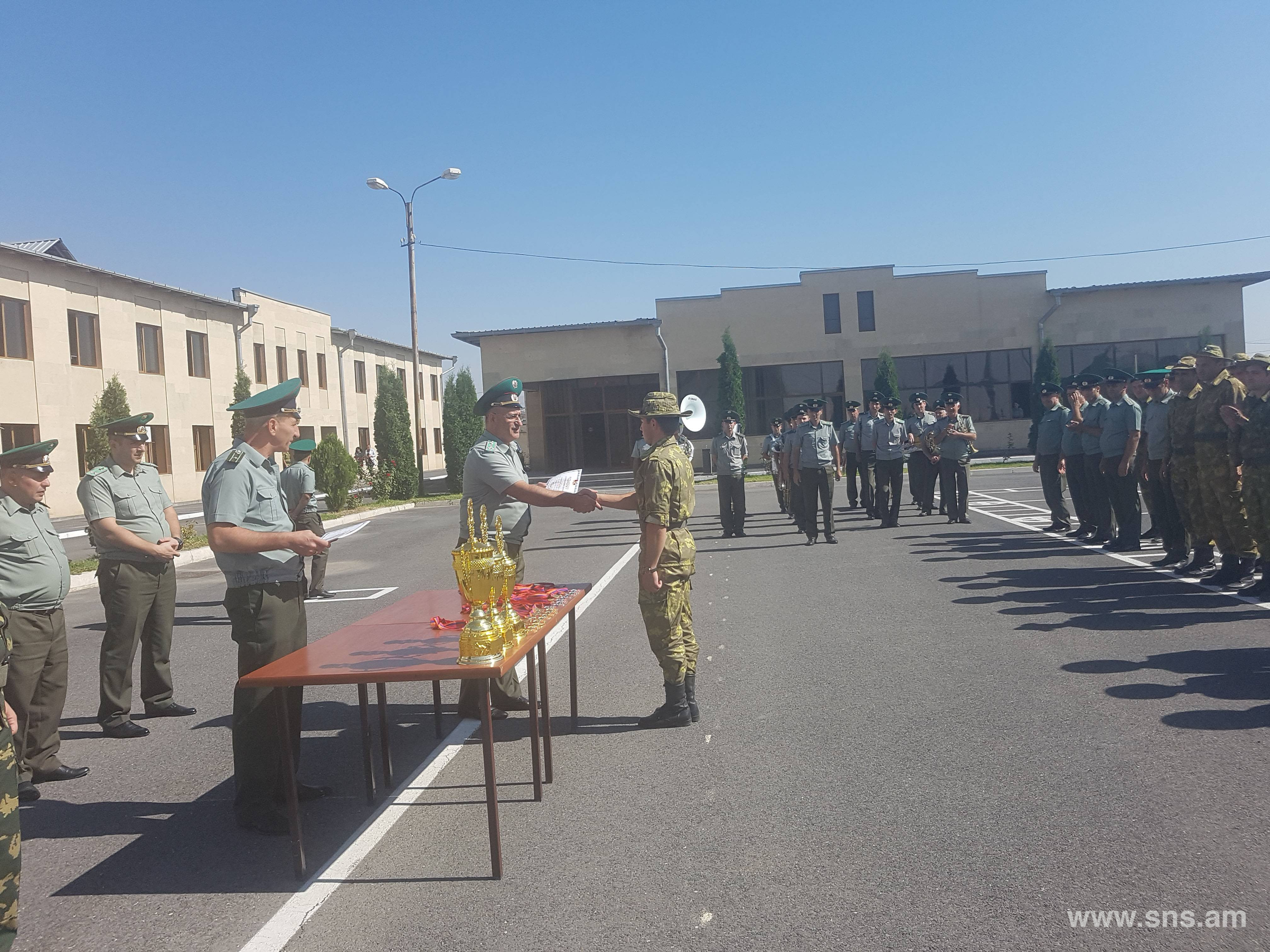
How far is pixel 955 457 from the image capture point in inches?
671

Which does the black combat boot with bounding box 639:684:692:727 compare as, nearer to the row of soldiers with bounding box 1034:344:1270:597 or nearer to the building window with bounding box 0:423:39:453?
the row of soldiers with bounding box 1034:344:1270:597

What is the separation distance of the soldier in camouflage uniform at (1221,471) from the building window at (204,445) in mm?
36650

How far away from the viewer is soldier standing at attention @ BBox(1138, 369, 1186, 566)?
445 inches

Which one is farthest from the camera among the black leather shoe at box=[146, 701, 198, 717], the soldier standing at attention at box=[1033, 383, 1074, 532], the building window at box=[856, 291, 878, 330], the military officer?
the building window at box=[856, 291, 878, 330]

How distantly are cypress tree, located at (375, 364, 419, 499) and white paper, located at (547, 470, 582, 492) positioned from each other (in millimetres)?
29183

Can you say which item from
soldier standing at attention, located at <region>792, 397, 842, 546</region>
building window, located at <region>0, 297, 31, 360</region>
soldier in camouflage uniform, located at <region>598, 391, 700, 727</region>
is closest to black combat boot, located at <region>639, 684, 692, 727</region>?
soldier in camouflage uniform, located at <region>598, 391, 700, 727</region>

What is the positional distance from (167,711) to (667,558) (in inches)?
144

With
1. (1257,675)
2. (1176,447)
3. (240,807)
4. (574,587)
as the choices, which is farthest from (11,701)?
(1176,447)

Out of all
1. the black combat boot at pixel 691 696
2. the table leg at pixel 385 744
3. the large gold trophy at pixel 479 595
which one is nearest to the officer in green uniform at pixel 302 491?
the table leg at pixel 385 744

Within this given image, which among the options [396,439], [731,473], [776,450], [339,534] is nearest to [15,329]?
[396,439]

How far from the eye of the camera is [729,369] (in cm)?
4406

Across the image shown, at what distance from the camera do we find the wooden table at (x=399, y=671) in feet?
13.3

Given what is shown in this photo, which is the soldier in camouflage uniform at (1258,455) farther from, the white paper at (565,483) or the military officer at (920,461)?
the military officer at (920,461)

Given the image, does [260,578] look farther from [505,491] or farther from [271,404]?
[505,491]
